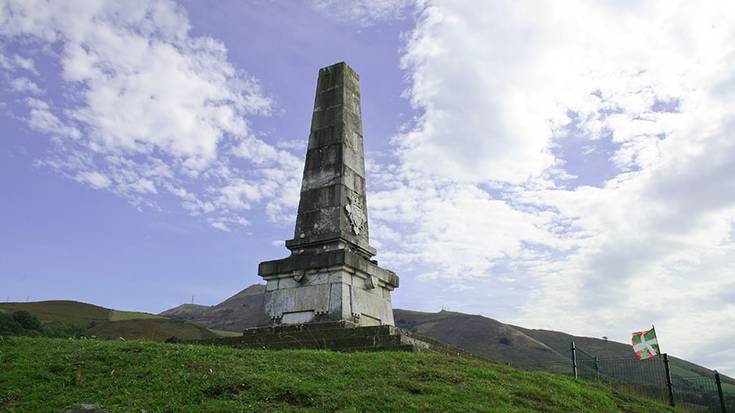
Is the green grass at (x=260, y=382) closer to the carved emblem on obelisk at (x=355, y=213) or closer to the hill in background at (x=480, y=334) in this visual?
the carved emblem on obelisk at (x=355, y=213)

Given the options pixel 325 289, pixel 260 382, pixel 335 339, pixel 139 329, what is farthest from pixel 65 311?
pixel 260 382

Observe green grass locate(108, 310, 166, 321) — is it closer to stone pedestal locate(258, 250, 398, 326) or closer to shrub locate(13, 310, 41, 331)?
shrub locate(13, 310, 41, 331)

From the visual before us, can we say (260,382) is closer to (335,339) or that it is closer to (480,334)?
(335,339)

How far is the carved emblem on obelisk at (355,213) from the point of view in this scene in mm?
12766

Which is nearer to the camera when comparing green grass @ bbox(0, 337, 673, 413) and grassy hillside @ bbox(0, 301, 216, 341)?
green grass @ bbox(0, 337, 673, 413)

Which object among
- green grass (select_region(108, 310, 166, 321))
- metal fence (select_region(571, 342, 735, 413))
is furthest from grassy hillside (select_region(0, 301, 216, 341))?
metal fence (select_region(571, 342, 735, 413))

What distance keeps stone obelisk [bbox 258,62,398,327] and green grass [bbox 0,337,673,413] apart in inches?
119

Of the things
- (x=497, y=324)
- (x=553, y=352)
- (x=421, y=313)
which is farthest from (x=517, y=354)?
(x=421, y=313)

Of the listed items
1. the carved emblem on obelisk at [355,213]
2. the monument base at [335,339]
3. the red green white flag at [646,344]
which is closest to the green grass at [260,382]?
the monument base at [335,339]

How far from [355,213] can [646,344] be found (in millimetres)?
9622

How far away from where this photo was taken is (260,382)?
263 inches

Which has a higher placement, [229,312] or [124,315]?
[229,312]

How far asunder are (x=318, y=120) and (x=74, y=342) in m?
7.28

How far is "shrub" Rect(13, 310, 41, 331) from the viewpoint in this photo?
124 ft
